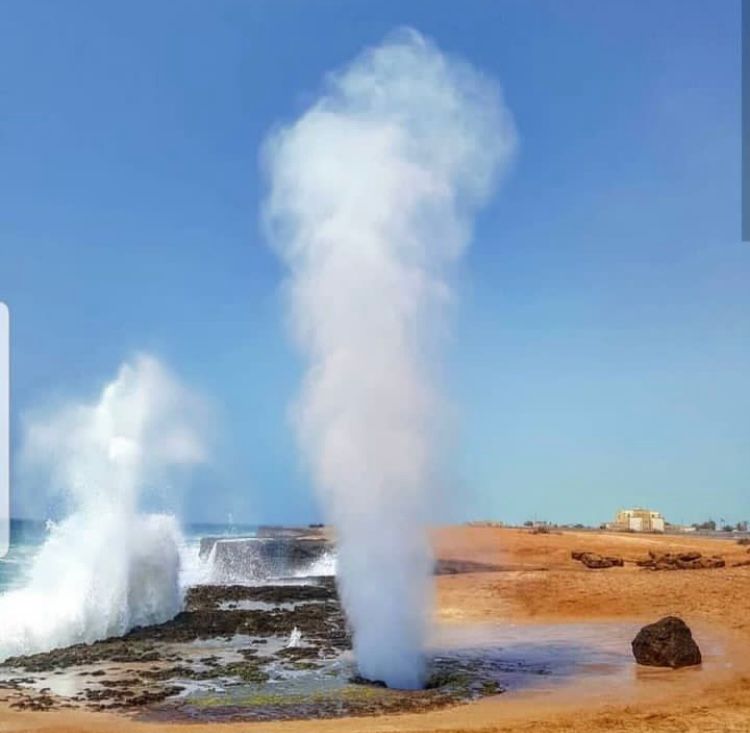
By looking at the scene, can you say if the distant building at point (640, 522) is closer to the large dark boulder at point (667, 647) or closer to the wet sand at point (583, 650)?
the wet sand at point (583, 650)

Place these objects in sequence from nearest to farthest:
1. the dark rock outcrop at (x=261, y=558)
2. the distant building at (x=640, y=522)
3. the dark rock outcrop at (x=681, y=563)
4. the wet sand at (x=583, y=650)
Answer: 1. the wet sand at (x=583, y=650)
2. the dark rock outcrop at (x=681, y=563)
3. the dark rock outcrop at (x=261, y=558)
4. the distant building at (x=640, y=522)

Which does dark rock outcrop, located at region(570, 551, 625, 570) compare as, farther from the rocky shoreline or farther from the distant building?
the distant building

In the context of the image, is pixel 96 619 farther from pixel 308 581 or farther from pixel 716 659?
pixel 308 581

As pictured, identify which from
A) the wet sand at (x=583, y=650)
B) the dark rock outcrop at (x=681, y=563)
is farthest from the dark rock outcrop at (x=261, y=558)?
the dark rock outcrop at (x=681, y=563)

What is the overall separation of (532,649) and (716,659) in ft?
14.2

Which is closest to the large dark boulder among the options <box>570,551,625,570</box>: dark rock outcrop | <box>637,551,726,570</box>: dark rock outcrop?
<box>637,551,726,570</box>: dark rock outcrop

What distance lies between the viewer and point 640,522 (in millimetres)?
92875

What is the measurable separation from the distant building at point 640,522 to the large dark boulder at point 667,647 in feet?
246

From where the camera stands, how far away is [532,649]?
21.1 m

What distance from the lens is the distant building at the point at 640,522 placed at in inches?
3595

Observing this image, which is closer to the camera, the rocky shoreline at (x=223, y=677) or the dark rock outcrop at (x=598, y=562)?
the rocky shoreline at (x=223, y=677)

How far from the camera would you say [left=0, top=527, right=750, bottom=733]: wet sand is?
42.9 feet

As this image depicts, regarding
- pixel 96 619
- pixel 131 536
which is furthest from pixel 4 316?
pixel 131 536

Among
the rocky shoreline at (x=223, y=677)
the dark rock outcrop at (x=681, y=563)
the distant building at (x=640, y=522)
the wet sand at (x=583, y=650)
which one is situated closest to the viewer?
the wet sand at (x=583, y=650)
